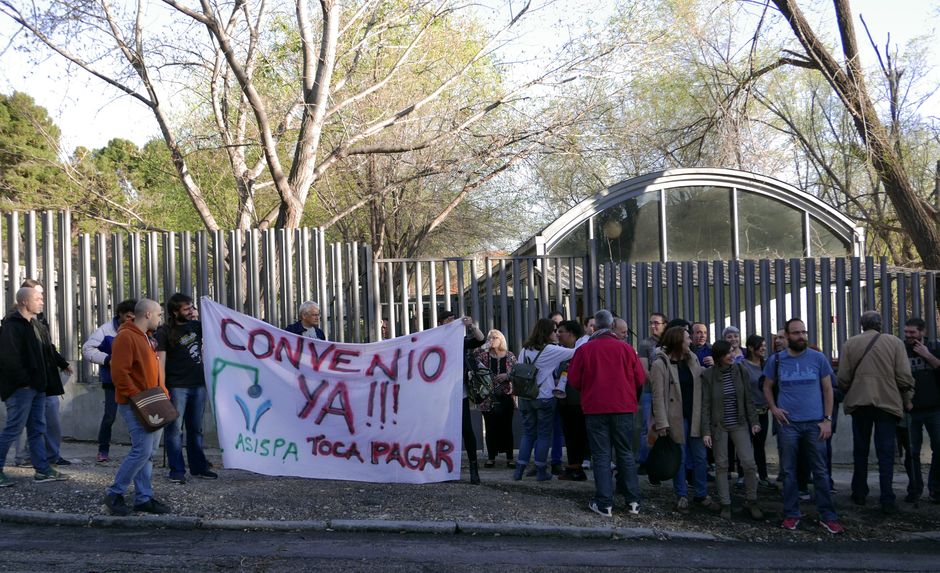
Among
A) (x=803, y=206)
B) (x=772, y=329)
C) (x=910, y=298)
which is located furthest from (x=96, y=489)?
(x=803, y=206)

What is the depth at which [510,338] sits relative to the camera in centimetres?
1359

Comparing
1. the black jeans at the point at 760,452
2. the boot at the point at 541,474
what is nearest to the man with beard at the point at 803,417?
the black jeans at the point at 760,452

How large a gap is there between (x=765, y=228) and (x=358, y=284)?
7716mm

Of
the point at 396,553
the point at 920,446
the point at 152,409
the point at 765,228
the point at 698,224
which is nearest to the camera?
the point at 396,553

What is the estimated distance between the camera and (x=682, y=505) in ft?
30.8

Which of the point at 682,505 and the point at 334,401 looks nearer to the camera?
the point at 682,505

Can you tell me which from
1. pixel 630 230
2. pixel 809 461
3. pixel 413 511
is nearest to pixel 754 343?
pixel 809 461

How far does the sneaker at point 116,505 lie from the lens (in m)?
8.28

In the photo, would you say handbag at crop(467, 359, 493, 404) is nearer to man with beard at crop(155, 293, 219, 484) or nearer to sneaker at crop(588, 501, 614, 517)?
sneaker at crop(588, 501, 614, 517)

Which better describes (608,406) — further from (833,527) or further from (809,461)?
(833,527)

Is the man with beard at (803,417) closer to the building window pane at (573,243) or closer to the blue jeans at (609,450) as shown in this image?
the blue jeans at (609,450)

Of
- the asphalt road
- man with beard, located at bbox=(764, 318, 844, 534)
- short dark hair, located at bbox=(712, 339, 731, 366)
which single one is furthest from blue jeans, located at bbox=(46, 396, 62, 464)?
man with beard, located at bbox=(764, 318, 844, 534)

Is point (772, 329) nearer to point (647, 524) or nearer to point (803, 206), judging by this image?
point (803, 206)

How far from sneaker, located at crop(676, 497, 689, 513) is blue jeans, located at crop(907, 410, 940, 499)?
2589 millimetres
